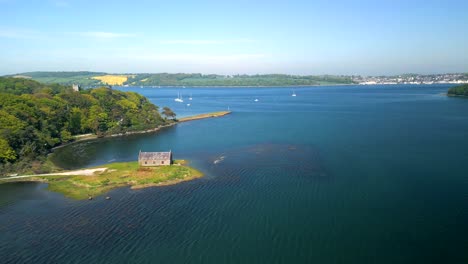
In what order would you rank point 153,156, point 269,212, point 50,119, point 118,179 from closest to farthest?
point 269,212 < point 118,179 < point 153,156 < point 50,119

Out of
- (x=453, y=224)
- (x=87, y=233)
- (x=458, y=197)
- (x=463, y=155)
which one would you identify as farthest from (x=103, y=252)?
(x=463, y=155)

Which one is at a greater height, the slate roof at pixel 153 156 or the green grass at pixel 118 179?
the slate roof at pixel 153 156

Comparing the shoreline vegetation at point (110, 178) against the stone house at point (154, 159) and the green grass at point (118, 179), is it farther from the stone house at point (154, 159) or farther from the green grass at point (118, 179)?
the stone house at point (154, 159)

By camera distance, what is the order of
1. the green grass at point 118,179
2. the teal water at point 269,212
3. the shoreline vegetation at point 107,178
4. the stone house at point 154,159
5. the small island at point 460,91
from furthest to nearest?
the small island at point 460,91, the stone house at point 154,159, the shoreline vegetation at point 107,178, the green grass at point 118,179, the teal water at point 269,212

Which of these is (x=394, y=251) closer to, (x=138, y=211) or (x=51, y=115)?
(x=138, y=211)

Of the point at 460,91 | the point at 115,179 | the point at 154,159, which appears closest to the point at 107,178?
the point at 115,179

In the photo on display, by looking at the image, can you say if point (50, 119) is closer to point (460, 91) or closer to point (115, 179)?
point (115, 179)

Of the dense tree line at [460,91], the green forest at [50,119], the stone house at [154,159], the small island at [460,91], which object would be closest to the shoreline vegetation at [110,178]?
the stone house at [154,159]
